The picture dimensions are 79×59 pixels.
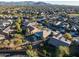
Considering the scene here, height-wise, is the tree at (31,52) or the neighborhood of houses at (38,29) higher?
the neighborhood of houses at (38,29)

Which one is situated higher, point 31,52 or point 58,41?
point 58,41

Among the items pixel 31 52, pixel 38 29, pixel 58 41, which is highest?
pixel 38 29

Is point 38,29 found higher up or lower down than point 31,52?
higher up

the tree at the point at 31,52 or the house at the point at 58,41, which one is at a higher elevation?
the house at the point at 58,41

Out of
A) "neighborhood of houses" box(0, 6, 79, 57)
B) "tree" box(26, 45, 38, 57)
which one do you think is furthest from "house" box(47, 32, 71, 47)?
"tree" box(26, 45, 38, 57)

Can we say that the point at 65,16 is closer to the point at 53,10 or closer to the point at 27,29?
the point at 53,10

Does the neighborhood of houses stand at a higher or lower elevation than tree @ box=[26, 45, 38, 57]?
higher

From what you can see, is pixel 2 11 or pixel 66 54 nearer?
pixel 66 54

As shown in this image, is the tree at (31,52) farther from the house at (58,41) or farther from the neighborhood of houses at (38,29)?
the house at (58,41)

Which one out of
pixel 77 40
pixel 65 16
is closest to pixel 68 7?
pixel 65 16

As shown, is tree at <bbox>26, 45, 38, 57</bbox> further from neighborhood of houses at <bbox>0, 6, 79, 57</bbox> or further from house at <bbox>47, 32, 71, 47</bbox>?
house at <bbox>47, 32, 71, 47</bbox>

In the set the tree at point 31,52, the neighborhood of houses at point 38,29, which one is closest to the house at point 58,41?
the neighborhood of houses at point 38,29
